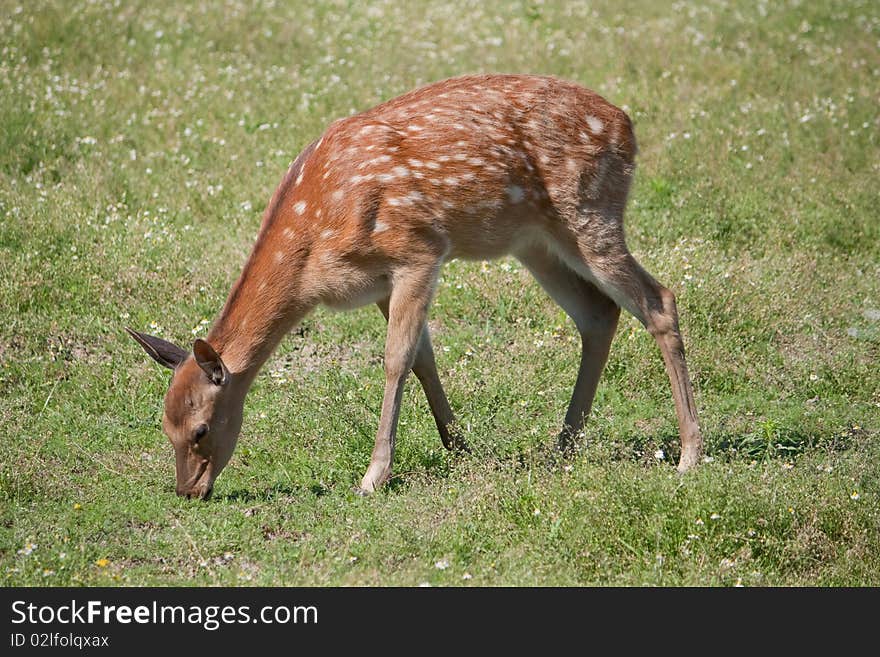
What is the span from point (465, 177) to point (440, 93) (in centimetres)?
65

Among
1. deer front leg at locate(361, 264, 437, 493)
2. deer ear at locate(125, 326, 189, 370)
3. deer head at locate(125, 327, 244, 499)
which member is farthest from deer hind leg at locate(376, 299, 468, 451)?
deer ear at locate(125, 326, 189, 370)

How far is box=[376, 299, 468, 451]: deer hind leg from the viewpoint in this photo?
24.5ft

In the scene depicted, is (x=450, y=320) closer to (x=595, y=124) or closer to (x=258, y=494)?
(x=595, y=124)

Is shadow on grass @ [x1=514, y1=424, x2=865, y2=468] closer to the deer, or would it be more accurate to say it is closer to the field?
the field

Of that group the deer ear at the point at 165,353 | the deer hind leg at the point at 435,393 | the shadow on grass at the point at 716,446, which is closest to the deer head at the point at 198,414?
the deer ear at the point at 165,353

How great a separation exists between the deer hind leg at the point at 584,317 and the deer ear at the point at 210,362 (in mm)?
1967

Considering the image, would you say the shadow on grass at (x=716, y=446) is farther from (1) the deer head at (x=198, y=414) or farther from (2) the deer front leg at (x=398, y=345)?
(1) the deer head at (x=198, y=414)

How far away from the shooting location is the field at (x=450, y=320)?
6133 mm

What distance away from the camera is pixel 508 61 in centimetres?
1319

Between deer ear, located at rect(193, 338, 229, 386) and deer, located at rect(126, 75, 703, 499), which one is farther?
deer, located at rect(126, 75, 703, 499)

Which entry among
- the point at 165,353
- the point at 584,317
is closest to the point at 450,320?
the point at 584,317

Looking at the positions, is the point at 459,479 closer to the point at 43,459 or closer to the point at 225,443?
the point at 225,443

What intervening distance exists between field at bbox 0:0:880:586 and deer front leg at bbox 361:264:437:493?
0.18 metres

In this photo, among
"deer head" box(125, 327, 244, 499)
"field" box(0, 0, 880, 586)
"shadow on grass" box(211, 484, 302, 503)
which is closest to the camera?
"field" box(0, 0, 880, 586)
